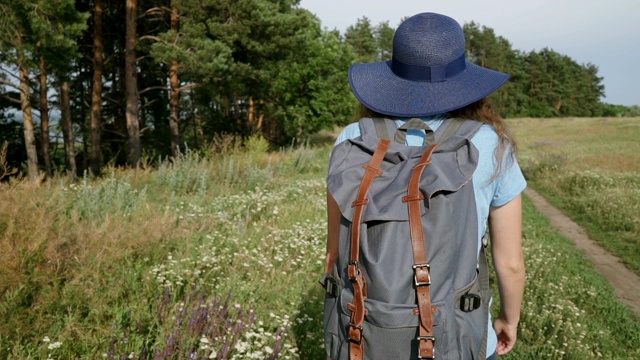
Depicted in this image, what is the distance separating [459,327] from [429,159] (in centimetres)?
53

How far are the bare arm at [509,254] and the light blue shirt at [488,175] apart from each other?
0.05m

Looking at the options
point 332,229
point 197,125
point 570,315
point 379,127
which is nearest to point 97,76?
point 197,125

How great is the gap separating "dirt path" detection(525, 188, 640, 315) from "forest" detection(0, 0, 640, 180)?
422 cm

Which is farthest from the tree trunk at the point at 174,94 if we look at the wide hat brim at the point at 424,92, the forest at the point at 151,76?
the wide hat brim at the point at 424,92

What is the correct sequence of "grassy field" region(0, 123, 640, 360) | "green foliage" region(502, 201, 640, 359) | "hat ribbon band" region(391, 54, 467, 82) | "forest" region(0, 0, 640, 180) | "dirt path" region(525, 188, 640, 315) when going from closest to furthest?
"hat ribbon band" region(391, 54, 467, 82), "grassy field" region(0, 123, 640, 360), "green foliage" region(502, 201, 640, 359), "dirt path" region(525, 188, 640, 315), "forest" region(0, 0, 640, 180)

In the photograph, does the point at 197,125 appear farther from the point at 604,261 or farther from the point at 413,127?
the point at 413,127

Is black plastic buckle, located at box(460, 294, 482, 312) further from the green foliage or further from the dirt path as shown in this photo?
the dirt path

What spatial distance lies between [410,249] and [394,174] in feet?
0.80

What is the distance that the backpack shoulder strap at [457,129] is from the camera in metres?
1.55

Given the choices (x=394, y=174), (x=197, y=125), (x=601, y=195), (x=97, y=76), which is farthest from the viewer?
(x=197, y=125)

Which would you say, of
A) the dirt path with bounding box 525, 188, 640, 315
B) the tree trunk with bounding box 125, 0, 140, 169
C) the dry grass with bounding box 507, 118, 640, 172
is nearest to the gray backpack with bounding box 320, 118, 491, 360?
the dirt path with bounding box 525, 188, 640, 315

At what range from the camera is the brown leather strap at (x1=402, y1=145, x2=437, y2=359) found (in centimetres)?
140

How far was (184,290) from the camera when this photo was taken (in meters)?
4.13

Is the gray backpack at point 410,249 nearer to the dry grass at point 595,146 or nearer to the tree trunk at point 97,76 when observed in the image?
the dry grass at point 595,146
